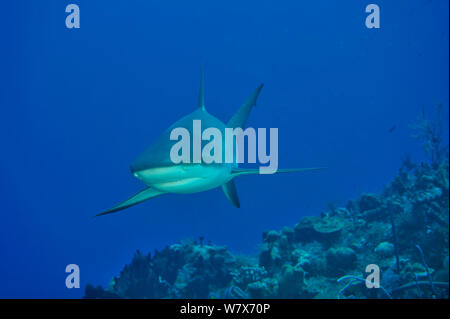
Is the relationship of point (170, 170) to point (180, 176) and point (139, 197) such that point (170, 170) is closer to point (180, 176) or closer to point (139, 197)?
point (180, 176)

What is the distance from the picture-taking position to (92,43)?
7019 centimetres

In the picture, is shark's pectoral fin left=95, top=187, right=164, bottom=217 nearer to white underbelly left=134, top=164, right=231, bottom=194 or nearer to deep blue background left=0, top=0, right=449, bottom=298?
white underbelly left=134, top=164, right=231, bottom=194

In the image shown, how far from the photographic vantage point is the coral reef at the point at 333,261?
4953mm

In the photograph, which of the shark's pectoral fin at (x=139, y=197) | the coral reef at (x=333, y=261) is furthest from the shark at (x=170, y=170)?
the coral reef at (x=333, y=261)

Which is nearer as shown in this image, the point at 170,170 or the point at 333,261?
the point at 170,170

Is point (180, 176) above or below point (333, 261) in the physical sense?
above

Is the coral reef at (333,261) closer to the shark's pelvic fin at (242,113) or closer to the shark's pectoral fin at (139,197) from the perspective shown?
the shark's pectoral fin at (139,197)

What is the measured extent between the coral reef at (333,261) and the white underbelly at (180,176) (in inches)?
100

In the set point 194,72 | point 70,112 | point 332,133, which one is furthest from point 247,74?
point 70,112

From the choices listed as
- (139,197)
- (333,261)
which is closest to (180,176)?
(139,197)

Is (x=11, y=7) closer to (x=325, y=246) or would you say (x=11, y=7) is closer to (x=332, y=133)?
(x=325, y=246)

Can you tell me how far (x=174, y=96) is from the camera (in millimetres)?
84250

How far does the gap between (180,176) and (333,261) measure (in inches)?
161

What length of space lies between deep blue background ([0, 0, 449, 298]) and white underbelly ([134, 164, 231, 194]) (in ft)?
159
